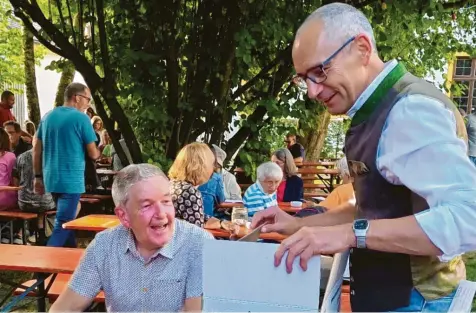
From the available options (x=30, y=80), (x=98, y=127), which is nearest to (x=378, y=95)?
(x=98, y=127)

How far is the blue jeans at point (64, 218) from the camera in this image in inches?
192

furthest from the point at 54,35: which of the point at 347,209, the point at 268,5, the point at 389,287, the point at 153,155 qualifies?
the point at 389,287

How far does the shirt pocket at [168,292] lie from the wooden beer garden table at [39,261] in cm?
102

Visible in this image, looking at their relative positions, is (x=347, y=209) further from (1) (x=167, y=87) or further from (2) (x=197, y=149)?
(1) (x=167, y=87)

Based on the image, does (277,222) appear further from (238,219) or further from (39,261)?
(238,219)

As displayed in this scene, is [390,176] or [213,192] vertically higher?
[390,176]

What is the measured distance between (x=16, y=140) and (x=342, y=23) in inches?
289

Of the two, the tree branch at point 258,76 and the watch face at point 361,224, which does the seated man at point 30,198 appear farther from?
the watch face at point 361,224

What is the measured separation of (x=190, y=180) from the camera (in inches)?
157

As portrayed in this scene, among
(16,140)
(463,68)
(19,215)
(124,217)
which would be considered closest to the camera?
(124,217)

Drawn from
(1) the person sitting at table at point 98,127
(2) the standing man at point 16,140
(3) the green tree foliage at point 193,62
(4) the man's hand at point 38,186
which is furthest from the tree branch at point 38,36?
(1) the person sitting at table at point 98,127

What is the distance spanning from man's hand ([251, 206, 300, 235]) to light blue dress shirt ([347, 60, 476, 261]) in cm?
45

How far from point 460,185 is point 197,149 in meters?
3.10

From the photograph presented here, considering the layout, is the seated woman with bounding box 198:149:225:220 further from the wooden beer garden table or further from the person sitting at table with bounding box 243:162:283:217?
the wooden beer garden table
